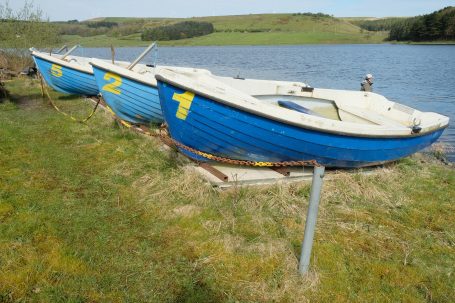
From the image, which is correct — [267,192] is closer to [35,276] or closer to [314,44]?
[35,276]

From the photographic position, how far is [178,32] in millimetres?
87938

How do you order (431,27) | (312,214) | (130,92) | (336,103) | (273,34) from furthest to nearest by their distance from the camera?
(273,34) < (431,27) < (336,103) < (130,92) < (312,214)

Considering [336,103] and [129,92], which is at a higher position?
[129,92]

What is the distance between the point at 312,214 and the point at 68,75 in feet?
36.7

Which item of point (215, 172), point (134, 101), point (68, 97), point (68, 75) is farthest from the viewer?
point (68, 97)

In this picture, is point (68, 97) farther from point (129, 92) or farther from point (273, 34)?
point (273, 34)

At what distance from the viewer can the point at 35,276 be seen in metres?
3.76

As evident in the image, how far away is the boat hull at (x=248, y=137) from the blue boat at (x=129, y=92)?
207 cm

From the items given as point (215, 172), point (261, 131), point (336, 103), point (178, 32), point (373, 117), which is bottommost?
point (178, 32)

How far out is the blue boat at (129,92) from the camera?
26.7ft

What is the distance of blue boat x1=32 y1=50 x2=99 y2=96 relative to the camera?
1213 centimetres

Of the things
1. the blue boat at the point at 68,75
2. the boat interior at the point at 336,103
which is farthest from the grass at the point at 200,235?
the blue boat at the point at 68,75

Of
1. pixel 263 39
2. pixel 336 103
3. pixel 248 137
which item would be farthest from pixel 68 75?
pixel 263 39

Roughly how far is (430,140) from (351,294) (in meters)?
4.96
